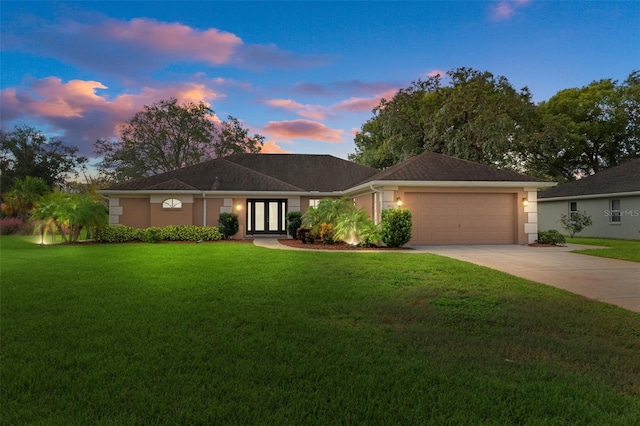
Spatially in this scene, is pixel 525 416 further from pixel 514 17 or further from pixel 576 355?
pixel 514 17

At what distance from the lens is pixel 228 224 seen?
17188mm

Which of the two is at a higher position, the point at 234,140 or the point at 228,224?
the point at 234,140

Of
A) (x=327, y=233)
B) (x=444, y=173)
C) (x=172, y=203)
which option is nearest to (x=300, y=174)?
(x=172, y=203)

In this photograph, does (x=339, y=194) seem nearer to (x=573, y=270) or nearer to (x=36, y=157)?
(x=573, y=270)

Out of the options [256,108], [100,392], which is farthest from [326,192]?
[100,392]

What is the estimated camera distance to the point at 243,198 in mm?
18672

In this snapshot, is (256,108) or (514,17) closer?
(514,17)

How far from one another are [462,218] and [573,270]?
21.4 ft

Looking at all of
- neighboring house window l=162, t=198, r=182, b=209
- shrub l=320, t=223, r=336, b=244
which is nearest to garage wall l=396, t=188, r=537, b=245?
shrub l=320, t=223, r=336, b=244

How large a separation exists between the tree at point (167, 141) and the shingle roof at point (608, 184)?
1031 inches

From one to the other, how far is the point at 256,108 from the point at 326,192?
5748 mm

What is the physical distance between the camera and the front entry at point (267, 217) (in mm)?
19891

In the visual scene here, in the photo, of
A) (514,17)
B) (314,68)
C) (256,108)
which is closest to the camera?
(514,17)

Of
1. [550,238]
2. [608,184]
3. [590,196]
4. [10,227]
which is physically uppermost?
[608,184]
